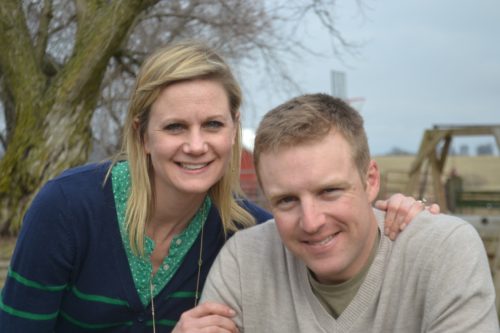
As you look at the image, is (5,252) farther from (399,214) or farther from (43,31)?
(399,214)

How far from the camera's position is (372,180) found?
221 centimetres

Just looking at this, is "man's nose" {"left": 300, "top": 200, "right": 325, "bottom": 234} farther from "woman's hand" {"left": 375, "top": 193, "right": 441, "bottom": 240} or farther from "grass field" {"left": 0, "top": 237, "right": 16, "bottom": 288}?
"grass field" {"left": 0, "top": 237, "right": 16, "bottom": 288}

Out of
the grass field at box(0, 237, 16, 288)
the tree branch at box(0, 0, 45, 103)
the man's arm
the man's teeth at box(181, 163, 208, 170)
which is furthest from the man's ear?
the tree branch at box(0, 0, 45, 103)

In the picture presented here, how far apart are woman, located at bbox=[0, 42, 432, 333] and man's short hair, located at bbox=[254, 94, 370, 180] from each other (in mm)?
408

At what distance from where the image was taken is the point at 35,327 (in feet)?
8.81

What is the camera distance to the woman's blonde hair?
2518 mm

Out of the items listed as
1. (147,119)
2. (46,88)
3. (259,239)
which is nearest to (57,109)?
(46,88)

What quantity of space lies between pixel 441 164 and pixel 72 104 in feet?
15.4

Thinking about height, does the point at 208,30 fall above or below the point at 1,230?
above

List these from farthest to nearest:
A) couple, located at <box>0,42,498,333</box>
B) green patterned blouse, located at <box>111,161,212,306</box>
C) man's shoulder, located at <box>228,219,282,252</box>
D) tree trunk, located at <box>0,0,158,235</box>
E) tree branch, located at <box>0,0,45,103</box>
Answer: tree branch, located at <box>0,0,45,103</box> < tree trunk, located at <box>0,0,158,235</box> < green patterned blouse, located at <box>111,161,212,306</box> < man's shoulder, located at <box>228,219,282,252</box> < couple, located at <box>0,42,498,333</box>

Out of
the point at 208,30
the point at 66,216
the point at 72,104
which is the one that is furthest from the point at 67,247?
the point at 208,30

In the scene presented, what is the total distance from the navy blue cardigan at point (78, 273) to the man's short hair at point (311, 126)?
0.80 metres

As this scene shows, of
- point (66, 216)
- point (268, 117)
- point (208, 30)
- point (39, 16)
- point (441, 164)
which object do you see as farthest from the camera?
point (208, 30)

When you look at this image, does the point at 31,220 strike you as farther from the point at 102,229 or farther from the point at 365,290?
the point at 365,290
